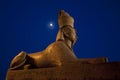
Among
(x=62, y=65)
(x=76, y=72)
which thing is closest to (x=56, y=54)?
(x=62, y=65)

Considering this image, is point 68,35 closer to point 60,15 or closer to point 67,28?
point 67,28

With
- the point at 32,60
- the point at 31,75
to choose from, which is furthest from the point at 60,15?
the point at 31,75

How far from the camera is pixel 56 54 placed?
3.45 m

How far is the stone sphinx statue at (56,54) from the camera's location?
11.1ft

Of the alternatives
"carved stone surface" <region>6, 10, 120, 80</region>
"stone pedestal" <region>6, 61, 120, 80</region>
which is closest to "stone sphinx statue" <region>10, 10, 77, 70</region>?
"carved stone surface" <region>6, 10, 120, 80</region>

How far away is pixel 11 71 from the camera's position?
365 cm

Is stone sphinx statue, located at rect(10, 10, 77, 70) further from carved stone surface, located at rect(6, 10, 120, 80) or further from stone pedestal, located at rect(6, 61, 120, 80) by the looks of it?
stone pedestal, located at rect(6, 61, 120, 80)

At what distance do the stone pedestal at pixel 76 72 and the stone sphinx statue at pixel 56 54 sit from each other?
0.64 ft

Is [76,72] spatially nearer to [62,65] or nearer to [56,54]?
[62,65]

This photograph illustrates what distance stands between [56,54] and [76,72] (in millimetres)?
646

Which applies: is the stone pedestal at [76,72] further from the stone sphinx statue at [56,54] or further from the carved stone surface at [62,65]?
the stone sphinx statue at [56,54]

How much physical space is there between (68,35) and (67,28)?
0.16m

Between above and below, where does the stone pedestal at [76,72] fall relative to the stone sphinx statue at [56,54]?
below

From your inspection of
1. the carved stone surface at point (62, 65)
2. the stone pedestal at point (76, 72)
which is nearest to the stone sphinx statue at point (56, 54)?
the carved stone surface at point (62, 65)
